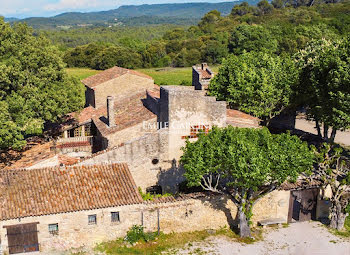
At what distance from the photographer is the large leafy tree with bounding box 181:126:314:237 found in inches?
821

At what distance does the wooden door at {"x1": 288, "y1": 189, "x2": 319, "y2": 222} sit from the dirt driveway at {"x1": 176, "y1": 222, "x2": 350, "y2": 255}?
4.03 ft

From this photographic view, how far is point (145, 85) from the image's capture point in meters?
40.0

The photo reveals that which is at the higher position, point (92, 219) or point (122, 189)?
point (122, 189)

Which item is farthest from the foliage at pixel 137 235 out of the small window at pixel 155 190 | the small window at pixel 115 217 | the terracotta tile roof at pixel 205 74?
the terracotta tile roof at pixel 205 74

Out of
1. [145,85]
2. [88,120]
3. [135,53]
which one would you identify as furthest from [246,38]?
[88,120]

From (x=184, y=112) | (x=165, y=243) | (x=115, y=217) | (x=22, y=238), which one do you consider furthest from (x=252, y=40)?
(x=22, y=238)

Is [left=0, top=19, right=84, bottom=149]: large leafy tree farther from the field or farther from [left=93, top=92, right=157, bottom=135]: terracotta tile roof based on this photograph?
→ the field

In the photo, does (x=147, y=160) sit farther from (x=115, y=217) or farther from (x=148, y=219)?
(x=115, y=217)

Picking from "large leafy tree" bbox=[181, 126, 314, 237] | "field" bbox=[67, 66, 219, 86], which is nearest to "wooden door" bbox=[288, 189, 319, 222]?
"large leafy tree" bbox=[181, 126, 314, 237]

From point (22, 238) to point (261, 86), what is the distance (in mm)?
24094

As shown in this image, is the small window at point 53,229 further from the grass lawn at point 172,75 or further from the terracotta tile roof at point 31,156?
the grass lawn at point 172,75

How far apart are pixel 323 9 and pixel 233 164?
135m

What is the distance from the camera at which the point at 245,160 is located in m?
20.9

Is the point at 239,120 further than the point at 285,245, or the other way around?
the point at 239,120
